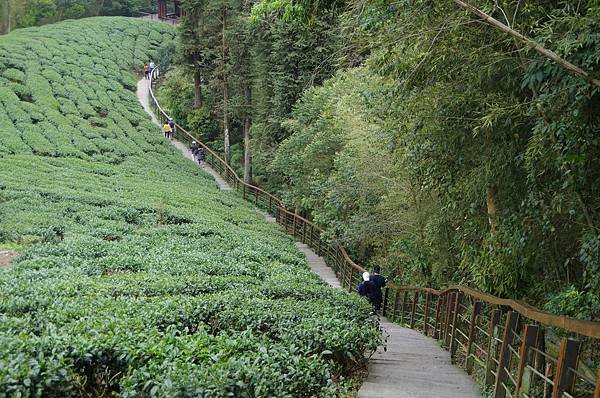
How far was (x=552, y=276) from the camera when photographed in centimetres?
782

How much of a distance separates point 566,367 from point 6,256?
10386mm

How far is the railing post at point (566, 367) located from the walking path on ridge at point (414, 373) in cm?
216

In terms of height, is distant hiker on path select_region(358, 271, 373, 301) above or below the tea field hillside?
below

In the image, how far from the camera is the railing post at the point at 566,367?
389 cm

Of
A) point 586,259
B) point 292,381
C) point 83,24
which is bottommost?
point 292,381

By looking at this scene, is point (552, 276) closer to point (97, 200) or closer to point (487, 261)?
point (487, 261)

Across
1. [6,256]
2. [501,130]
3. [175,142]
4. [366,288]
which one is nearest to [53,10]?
[175,142]

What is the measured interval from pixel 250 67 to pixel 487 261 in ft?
82.1

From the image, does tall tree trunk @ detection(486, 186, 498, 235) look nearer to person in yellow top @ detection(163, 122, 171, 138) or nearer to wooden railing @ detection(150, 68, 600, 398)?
wooden railing @ detection(150, 68, 600, 398)

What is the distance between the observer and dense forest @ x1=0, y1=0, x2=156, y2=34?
2411 inches

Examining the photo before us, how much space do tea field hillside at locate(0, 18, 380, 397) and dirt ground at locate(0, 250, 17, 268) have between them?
0.23 metres

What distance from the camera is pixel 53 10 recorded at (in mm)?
66000

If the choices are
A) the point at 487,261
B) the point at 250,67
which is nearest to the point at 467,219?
the point at 487,261

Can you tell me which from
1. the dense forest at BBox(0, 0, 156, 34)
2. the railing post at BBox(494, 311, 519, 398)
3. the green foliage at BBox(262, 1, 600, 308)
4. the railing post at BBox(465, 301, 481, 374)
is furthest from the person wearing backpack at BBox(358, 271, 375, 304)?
the dense forest at BBox(0, 0, 156, 34)
